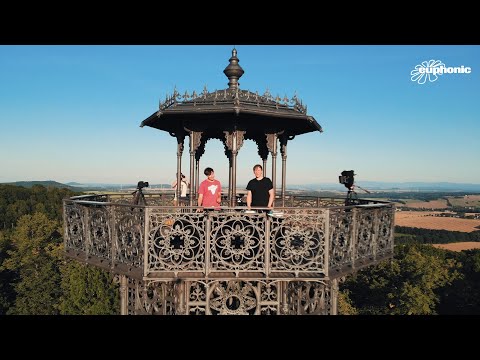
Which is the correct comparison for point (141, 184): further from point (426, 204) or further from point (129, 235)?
point (426, 204)

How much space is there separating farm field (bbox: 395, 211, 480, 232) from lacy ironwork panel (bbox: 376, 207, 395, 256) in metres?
61.8

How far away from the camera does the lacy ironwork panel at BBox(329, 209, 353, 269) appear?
23.8 ft

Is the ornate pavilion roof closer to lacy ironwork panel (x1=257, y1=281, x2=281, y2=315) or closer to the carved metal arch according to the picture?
the carved metal arch

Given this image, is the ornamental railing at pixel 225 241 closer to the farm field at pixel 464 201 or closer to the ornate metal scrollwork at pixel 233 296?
the ornate metal scrollwork at pixel 233 296

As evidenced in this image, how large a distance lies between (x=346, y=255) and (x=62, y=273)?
1783 inches

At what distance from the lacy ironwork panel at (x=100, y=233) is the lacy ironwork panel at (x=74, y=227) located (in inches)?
11.1


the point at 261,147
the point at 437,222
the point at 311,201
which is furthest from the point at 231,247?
the point at 437,222

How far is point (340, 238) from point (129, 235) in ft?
14.4

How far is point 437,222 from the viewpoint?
215ft

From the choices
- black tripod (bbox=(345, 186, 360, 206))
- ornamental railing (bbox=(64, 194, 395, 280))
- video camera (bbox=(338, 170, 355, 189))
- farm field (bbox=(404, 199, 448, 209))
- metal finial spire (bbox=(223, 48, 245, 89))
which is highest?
metal finial spire (bbox=(223, 48, 245, 89))

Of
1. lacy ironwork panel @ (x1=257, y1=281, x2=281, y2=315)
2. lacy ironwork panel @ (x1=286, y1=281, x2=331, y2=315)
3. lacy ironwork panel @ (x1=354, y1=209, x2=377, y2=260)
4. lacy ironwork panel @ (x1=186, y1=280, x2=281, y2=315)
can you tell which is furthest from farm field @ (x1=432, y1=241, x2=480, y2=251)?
lacy ironwork panel @ (x1=186, y1=280, x2=281, y2=315)

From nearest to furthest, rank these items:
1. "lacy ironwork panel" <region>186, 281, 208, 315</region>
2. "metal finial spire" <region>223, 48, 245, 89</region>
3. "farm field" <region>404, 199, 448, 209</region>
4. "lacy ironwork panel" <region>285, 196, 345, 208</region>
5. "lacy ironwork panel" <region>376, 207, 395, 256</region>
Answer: "lacy ironwork panel" <region>186, 281, 208, 315</region> → "lacy ironwork panel" <region>376, 207, 395, 256</region> → "metal finial spire" <region>223, 48, 245, 89</region> → "lacy ironwork panel" <region>285, 196, 345, 208</region> → "farm field" <region>404, 199, 448, 209</region>
